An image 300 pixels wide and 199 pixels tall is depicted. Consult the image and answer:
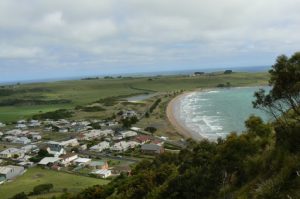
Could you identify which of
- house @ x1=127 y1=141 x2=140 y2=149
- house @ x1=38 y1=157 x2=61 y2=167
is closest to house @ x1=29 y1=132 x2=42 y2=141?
house @ x1=38 y1=157 x2=61 y2=167

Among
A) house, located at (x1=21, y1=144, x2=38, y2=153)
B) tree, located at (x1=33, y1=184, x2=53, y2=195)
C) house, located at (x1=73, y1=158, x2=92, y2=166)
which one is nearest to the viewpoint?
tree, located at (x1=33, y1=184, x2=53, y2=195)

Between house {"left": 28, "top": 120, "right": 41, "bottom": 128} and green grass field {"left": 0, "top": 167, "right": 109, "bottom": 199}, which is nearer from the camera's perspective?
green grass field {"left": 0, "top": 167, "right": 109, "bottom": 199}

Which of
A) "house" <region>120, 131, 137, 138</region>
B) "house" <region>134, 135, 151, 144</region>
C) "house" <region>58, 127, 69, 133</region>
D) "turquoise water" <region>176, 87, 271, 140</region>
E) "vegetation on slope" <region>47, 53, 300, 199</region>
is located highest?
"vegetation on slope" <region>47, 53, 300, 199</region>

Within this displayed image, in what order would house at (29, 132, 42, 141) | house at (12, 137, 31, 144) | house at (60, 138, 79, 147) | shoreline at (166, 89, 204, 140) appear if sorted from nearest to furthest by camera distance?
1. house at (60, 138, 79, 147)
2. shoreline at (166, 89, 204, 140)
3. house at (12, 137, 31, 144)
4. house at (29, 132, 42, 141)

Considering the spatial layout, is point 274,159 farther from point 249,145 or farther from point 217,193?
point 249,145

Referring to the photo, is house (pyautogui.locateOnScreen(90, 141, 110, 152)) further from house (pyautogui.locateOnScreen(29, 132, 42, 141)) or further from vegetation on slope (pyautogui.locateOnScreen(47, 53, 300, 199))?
vegetation on slope (pyautogui.locateOnScreen(47, 53, 300, 199))
